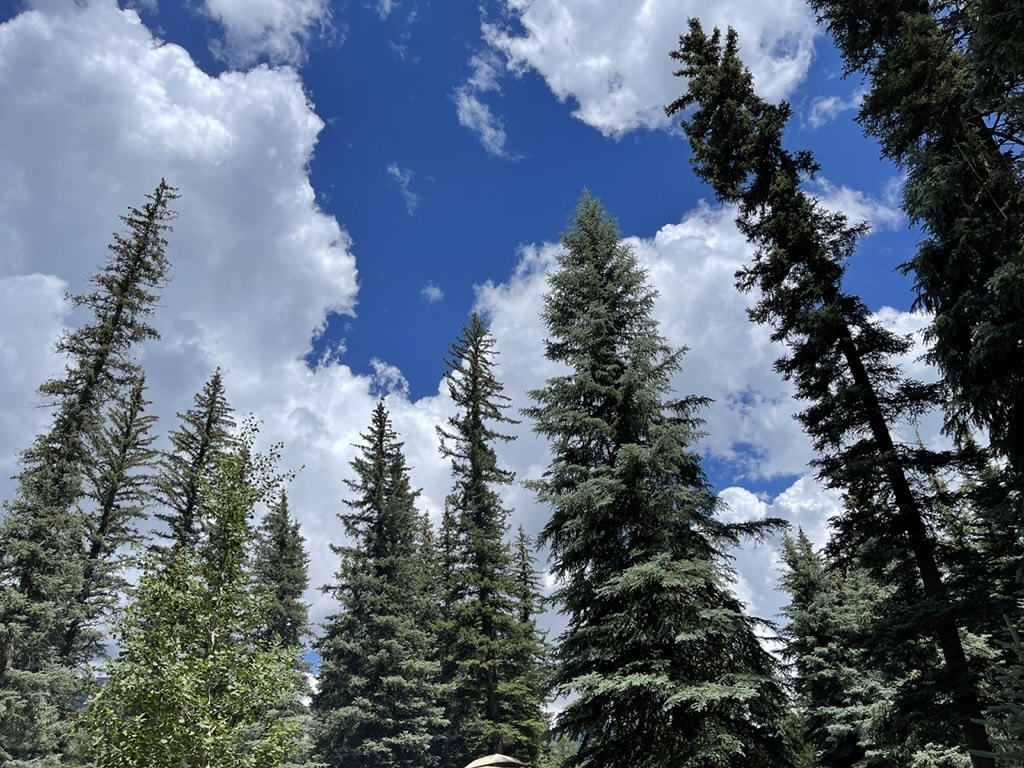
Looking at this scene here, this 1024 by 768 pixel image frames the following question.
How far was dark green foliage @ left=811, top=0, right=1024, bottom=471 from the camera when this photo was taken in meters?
8.79

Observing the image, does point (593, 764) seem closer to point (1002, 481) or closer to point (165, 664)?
point (165, 664)

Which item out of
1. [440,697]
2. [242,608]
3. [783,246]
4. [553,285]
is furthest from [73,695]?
[783,246]

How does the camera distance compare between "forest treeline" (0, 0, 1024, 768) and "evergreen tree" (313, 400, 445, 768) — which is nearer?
"forest treeline" (0, 0, 1024, 768)

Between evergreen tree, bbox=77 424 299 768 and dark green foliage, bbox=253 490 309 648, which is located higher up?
dark green foliage, bbox=253 490 309 648

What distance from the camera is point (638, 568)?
444 inches

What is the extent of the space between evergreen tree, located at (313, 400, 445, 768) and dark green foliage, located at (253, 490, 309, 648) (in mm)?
6829

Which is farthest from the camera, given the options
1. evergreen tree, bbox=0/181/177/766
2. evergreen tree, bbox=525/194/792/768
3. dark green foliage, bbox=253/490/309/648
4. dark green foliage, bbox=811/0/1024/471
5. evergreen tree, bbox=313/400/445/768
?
dark green foliage, bbox=253/490/309/648

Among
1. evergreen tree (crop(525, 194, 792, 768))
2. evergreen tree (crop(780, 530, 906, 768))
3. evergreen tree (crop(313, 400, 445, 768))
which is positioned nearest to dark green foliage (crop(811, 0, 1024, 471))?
evergreen tree (crop(525, 194, 792, 768))

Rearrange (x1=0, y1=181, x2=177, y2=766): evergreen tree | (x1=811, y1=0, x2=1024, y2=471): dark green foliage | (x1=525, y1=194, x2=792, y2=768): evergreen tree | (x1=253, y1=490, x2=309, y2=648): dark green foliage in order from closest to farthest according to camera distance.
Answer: (x1=811, y1=0, x2=1024, y2=471): dark green foliage
(x1=525, y1=194, x2=792, y2=768): evergreen tree
(x1=0, y1=181, x2=177, y2=766): evergreen tree
(x1=253, y1=490, x2=309, y2=648): dark green foliage

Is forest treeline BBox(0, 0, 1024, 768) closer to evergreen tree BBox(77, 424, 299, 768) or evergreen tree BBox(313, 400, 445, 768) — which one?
evergreen tree BBox(77, 424, 299, 768)

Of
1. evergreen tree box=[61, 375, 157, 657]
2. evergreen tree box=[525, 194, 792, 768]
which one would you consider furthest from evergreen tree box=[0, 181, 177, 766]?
evergreen tree box=[525, 194, 792, 768]

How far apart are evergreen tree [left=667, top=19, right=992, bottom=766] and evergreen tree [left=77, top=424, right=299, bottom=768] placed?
11385 mm

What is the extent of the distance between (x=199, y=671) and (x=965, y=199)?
15.1 meters

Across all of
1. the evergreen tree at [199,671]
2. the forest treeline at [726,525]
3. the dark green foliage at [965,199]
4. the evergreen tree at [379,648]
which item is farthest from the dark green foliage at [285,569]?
the dark green foliage at [965,199]
